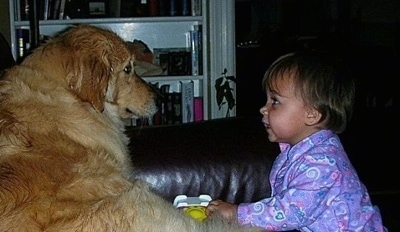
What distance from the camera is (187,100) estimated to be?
395 centimetres

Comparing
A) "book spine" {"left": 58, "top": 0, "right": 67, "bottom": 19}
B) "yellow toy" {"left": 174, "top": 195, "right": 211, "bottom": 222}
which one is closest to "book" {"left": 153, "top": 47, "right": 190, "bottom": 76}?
"book spine" {"left": 58, "top": 0, "right": 67, "bottom": 19}

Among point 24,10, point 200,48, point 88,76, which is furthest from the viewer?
point 200,48

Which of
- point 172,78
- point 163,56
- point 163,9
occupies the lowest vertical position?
point 172,78

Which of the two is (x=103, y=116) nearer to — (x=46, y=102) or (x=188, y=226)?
(x=46, y=102)

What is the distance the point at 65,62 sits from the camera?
1.73 meters

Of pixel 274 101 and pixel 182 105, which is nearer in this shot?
pixel 274 101

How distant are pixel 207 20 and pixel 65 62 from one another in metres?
2.15

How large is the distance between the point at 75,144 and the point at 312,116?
599 mm

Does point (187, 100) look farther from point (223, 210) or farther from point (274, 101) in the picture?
point (223, 210)

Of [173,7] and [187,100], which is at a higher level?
[173,7]

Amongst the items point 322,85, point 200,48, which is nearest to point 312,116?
point 322,85

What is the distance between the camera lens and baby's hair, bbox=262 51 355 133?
1777 mm

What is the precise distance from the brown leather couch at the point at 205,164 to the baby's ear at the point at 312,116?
0.21 metres

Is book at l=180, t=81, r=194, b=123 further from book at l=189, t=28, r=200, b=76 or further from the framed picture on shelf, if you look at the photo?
the framed picture on shelf
